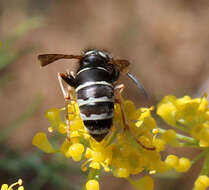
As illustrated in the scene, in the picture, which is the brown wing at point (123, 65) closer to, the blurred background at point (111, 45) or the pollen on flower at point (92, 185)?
the pollen on flower at point (92, 185)

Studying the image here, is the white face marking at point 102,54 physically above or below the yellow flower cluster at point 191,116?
above

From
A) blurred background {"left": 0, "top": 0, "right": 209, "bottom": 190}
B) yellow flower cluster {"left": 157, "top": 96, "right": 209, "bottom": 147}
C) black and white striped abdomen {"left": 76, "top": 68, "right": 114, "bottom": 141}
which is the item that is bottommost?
blurred background {"left": 0, "top": 0, "right": 209, "bottom": 190}

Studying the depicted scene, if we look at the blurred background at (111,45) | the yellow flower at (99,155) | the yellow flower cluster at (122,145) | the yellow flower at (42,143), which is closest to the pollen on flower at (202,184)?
the yellow flower cluster at (122,145)

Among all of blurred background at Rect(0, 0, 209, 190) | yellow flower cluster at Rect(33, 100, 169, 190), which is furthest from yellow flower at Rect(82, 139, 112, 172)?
blurred background at Rect(0, 0, 209, 190)

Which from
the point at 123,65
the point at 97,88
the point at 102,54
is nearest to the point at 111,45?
the point at 102,54

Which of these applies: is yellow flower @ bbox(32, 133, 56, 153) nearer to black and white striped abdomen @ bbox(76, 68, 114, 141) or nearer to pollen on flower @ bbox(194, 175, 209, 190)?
black and white striped abdomen @ bbox(76, 68, 114, 141)

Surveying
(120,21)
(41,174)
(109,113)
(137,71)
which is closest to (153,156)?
(109,113)
